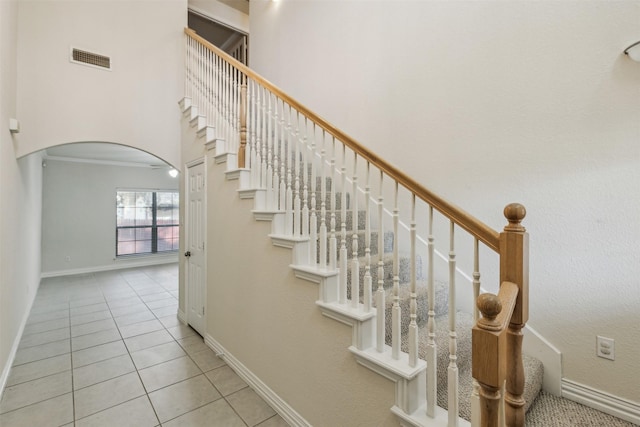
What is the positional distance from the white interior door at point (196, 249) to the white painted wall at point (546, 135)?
219 cm

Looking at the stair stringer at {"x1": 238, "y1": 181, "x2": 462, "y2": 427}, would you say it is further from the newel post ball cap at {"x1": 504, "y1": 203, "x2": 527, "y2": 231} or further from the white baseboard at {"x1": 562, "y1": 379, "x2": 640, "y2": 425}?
the white baseboard at {"x1": 562, "y1": 379, "x2": 640, "y2": 425}

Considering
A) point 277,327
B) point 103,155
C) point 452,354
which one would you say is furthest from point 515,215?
point 103,155

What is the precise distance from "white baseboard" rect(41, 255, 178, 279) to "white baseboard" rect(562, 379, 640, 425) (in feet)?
27.3

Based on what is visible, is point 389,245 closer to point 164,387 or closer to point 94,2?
point 164,387

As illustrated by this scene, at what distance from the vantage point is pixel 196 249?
3484 millimetres

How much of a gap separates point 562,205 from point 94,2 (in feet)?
16.2

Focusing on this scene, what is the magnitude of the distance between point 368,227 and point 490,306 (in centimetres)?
91

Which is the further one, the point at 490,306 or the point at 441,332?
the point at 441,332

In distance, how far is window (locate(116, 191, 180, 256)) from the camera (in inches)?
286

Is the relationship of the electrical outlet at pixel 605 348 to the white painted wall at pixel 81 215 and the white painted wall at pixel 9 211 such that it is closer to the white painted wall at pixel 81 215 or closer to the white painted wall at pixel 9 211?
the white painted wall at pixel 9 211

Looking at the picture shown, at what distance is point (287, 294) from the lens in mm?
2086

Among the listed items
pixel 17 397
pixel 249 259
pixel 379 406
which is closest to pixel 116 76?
pixel 249 259

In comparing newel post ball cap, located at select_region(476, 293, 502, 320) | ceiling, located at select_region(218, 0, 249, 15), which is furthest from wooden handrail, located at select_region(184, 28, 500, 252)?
ceiling, located at select_region(218, 0, 249, 15)

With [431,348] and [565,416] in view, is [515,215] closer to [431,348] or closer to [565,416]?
[431,348]
